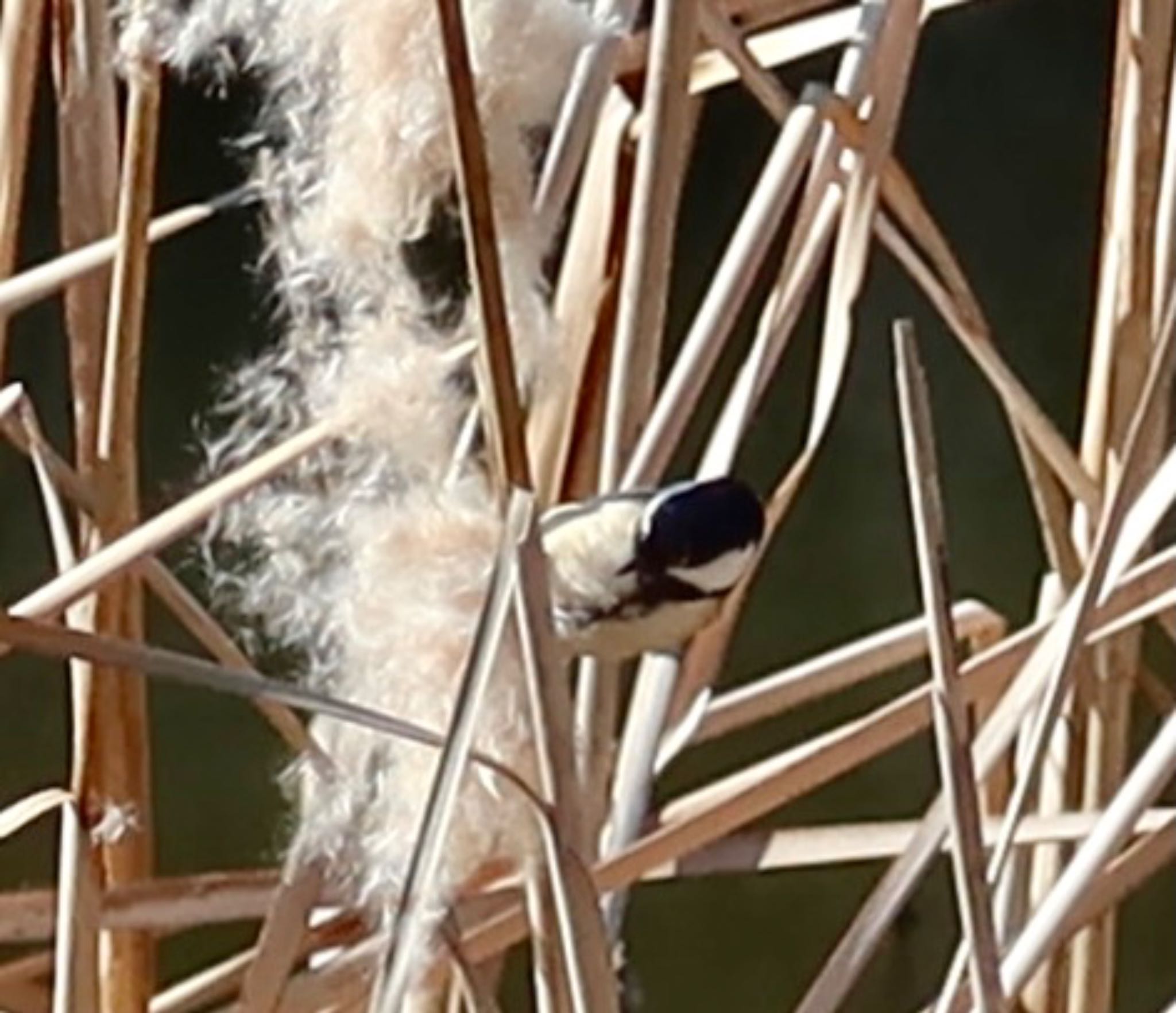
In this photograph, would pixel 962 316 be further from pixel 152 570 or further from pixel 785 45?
pixel 152 570

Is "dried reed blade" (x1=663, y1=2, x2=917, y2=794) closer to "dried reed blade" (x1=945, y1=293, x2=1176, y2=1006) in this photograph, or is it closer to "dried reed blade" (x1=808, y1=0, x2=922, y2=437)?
"dried reed blade" (x1=808, y1=0, x2=922, y2=437)

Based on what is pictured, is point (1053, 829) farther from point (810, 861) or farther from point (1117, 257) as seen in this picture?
point (1117, 257)

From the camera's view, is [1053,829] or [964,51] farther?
[964,51]

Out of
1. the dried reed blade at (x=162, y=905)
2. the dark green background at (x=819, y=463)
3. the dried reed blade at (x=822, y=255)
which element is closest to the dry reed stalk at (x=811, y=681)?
the dried reed blade at (x=822, y=255)

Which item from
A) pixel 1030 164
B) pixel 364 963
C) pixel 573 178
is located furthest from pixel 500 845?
pixel 1030 164

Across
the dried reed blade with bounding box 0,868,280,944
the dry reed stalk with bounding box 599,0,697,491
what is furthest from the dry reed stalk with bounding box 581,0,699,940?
the dried reed blade with bounding box 0,868,280,944

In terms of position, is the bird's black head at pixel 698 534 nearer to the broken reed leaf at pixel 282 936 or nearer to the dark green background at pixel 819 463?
the broken reed leaf at pixel 282 936

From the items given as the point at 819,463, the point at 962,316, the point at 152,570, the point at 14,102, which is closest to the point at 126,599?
the point at 152,570
